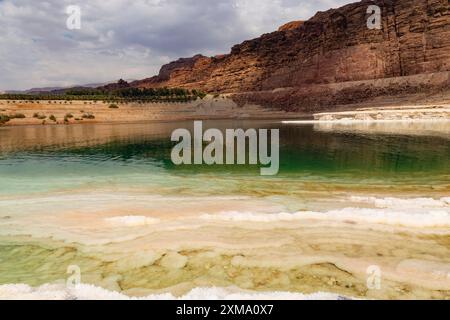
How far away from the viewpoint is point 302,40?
13425 cm

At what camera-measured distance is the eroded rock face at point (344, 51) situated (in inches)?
3664

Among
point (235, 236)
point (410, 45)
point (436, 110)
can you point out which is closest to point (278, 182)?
point (235, 236)

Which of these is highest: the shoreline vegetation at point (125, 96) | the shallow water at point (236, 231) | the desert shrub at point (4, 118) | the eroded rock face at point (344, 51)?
the eroded rock face at point (344, 51)

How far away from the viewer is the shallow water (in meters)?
6.57

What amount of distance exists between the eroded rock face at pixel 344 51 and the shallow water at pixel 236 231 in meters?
94.0

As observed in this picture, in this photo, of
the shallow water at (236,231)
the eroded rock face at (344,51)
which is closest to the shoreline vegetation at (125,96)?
the eroded rock face at (344,51)

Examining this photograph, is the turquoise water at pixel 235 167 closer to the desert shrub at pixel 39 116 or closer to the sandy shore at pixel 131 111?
the desert shrub at pixel 39 116

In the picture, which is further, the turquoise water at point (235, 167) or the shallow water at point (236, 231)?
the turquoise water at point (235, 167)

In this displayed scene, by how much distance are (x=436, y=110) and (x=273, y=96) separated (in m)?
69.6

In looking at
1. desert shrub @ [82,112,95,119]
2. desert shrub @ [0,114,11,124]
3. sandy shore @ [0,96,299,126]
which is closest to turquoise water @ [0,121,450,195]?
desert shrub @ [0,114,11,124]

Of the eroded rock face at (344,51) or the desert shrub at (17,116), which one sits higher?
the eroded rock face at (344,51)

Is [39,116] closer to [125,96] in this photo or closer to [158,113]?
[158,113]

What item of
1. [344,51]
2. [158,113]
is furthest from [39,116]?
[344,51]
